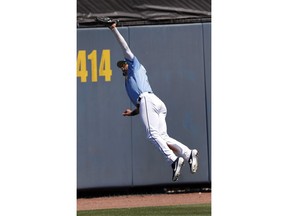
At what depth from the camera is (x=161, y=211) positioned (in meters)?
10.7

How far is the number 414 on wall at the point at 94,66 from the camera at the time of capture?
1300 cm

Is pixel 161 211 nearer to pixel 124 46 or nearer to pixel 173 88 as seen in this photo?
pixel 173 88

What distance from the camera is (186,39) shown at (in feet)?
42.1

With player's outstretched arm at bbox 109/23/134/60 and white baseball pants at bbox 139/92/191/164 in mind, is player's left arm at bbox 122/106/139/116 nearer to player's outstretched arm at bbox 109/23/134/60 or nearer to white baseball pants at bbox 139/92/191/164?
white baseball pants at bbox 139/92/191/164

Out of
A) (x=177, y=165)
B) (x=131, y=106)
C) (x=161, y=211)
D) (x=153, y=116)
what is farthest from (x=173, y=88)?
(x=177, y=165)

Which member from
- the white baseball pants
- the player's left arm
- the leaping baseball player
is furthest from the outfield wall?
the white baseball pants

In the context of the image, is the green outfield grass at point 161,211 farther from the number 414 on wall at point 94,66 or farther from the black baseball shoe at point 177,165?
the number 414 on wall at point 94,66

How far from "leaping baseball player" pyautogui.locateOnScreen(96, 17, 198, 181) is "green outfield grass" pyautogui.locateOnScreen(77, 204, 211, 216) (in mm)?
1714

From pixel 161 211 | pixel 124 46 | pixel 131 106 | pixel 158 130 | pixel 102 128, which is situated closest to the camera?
pixel 124 46

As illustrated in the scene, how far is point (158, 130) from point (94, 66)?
15.6 ft

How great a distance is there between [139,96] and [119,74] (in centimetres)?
434

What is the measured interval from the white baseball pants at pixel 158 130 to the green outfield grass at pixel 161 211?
171 centimetres

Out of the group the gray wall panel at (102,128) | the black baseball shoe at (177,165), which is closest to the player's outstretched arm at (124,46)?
the black baseball shoe at (177,165)
